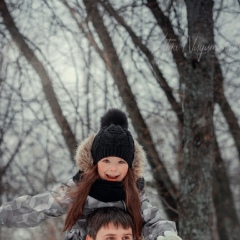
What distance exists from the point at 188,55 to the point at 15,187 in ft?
8.99

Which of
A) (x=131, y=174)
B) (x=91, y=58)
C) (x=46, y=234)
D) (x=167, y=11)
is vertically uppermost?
(x=167, y=11)

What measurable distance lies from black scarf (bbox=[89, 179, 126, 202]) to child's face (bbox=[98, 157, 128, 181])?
3cm

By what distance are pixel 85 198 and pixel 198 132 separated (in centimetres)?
268

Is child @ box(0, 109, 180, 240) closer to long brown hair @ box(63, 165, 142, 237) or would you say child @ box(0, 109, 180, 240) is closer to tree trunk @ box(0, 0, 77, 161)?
long brown hair @ box(63, 165, 142, 237)

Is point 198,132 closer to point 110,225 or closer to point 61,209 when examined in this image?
point 61,209

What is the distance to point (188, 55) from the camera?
5.56 metres

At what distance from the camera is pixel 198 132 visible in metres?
5.37

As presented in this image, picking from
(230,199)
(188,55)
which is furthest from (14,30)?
(230,199)

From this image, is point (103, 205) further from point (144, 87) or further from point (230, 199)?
point (230, 199)

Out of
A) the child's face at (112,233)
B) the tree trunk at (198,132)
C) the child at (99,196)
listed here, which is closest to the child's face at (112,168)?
the child at (99,196)

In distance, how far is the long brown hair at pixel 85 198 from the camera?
9.40ft

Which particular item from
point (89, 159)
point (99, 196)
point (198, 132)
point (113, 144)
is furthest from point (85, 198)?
point (198, 132)

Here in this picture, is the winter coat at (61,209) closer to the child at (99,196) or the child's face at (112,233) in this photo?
the child at (99,196)

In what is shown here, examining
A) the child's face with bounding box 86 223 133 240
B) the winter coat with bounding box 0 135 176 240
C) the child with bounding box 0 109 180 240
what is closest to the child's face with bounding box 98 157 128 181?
the child with bounding box 0 109 180 240
